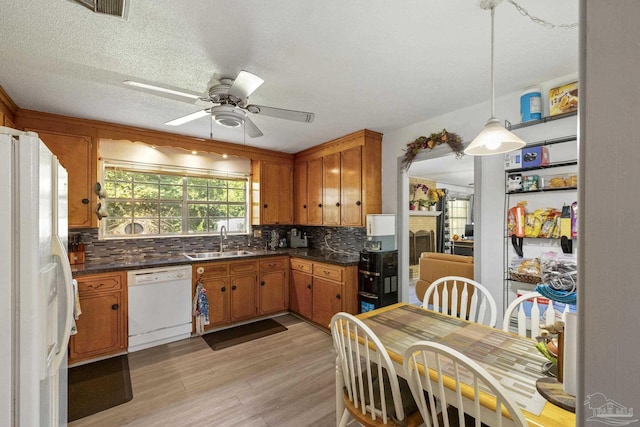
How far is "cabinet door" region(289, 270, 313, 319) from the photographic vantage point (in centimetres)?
375

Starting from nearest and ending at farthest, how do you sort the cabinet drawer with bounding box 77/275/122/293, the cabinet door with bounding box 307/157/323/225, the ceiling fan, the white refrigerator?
the white refrigerator, the ceiling fan, the cabinet drawer with bounding box 77/275/122/293, the cabinet door with bounding box 307/157/323/225

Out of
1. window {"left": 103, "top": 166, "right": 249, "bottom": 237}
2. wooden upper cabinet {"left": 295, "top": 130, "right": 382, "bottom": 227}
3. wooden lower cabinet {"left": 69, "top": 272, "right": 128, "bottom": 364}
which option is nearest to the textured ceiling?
wooden upper cabinet {"left": 295, "top": 130, "right": 382, "bottom": 227}

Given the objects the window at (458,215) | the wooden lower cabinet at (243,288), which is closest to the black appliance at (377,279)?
the wooden lower cabinet at (243,288)

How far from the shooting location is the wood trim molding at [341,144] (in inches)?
135

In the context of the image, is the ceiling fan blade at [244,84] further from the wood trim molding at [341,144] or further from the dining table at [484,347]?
the wood trim molding at [341,144]

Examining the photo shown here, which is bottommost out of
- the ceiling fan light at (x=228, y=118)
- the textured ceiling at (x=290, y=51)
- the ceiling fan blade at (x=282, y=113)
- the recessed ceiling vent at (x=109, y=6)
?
the ceiling fan light at (x=228, y=118)

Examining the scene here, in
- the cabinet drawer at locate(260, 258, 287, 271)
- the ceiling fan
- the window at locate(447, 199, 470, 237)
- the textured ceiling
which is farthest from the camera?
the window at locate(447, 199, 470, 237)

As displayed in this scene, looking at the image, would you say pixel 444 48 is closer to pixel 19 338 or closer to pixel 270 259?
pixel 19 338

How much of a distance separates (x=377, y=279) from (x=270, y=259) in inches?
60.4

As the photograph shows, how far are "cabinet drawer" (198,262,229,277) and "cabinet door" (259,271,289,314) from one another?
51cm

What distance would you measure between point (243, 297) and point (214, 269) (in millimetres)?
545

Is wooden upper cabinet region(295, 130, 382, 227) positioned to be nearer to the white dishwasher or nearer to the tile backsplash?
the tile backsplash
